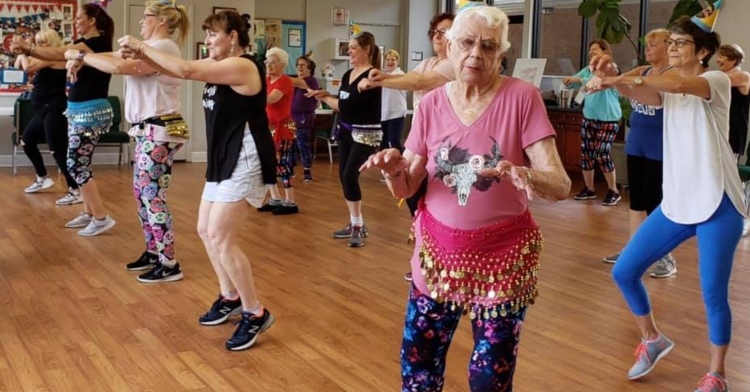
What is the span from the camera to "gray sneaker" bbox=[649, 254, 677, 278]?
5.57 m

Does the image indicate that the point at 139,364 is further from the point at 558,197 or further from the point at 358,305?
the point at 558,197

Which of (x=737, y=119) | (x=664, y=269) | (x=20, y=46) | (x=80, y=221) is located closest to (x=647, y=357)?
(x=664, y=269)

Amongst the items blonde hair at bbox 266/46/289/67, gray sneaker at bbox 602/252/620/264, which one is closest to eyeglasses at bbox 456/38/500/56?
gray sneaker at bbox 602/252/620/264

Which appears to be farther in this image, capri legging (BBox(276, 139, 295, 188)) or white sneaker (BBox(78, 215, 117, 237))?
capri legging (BBox(276, 139, 295, 188))

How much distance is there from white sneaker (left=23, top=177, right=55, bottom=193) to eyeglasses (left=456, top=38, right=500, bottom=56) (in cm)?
710

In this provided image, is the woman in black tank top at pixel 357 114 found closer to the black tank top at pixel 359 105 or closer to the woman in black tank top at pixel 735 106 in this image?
the black tank top at pixel 359 105

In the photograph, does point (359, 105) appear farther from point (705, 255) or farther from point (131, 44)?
point (705, 255)

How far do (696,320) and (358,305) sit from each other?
5.96 feet

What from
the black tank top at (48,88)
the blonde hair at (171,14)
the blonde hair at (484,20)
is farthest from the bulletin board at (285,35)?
the blonde hair at (484,20)

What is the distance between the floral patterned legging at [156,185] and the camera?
478cm

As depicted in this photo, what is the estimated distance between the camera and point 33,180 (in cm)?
931

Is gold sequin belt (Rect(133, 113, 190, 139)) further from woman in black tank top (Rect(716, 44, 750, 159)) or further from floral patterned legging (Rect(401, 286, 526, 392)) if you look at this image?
woman in black tank top (Rect(716, 44, 750, 159))

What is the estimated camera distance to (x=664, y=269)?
5.59 meters

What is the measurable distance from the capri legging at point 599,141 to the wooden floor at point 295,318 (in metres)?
1.93
